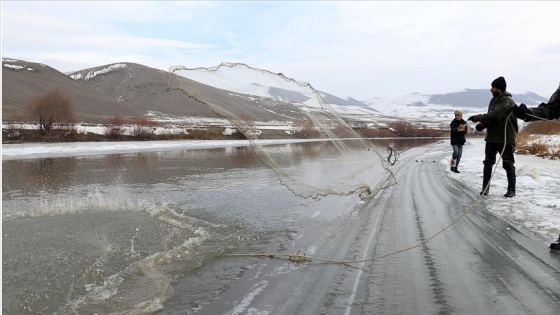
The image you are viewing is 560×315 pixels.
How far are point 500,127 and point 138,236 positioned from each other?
753 cm

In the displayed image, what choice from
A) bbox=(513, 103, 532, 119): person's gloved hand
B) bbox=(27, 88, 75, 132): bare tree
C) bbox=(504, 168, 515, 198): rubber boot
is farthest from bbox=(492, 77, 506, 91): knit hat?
bbox=(27, 88, 75, 132): bare tree

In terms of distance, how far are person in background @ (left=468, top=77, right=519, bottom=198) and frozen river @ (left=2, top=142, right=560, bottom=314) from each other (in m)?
1.05

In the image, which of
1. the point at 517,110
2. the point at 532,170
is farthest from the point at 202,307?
the point at 532,170

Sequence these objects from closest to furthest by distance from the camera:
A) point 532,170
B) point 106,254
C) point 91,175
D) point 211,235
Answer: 1. point 106,254
2. point 211,235
3. point 532,170
4. point 91,175

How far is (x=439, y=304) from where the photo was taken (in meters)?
3.65

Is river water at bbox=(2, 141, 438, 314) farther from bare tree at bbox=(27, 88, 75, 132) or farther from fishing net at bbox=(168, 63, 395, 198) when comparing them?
bare tree at bbox=(27, 88, 75, 132)

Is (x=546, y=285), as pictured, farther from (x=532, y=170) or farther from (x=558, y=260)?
(x=532, y=170)

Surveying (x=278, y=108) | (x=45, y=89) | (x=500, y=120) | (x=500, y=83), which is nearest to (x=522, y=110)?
(x=500, y=120)

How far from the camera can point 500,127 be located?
8898mm

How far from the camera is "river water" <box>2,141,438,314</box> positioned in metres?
3.93

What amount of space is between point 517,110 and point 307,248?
4340mm

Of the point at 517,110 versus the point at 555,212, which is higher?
the point at 517,110

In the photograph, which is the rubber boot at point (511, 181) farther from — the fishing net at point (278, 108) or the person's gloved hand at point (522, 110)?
the fishing net at point (278, 108)

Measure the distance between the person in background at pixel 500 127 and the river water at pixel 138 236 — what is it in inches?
102
